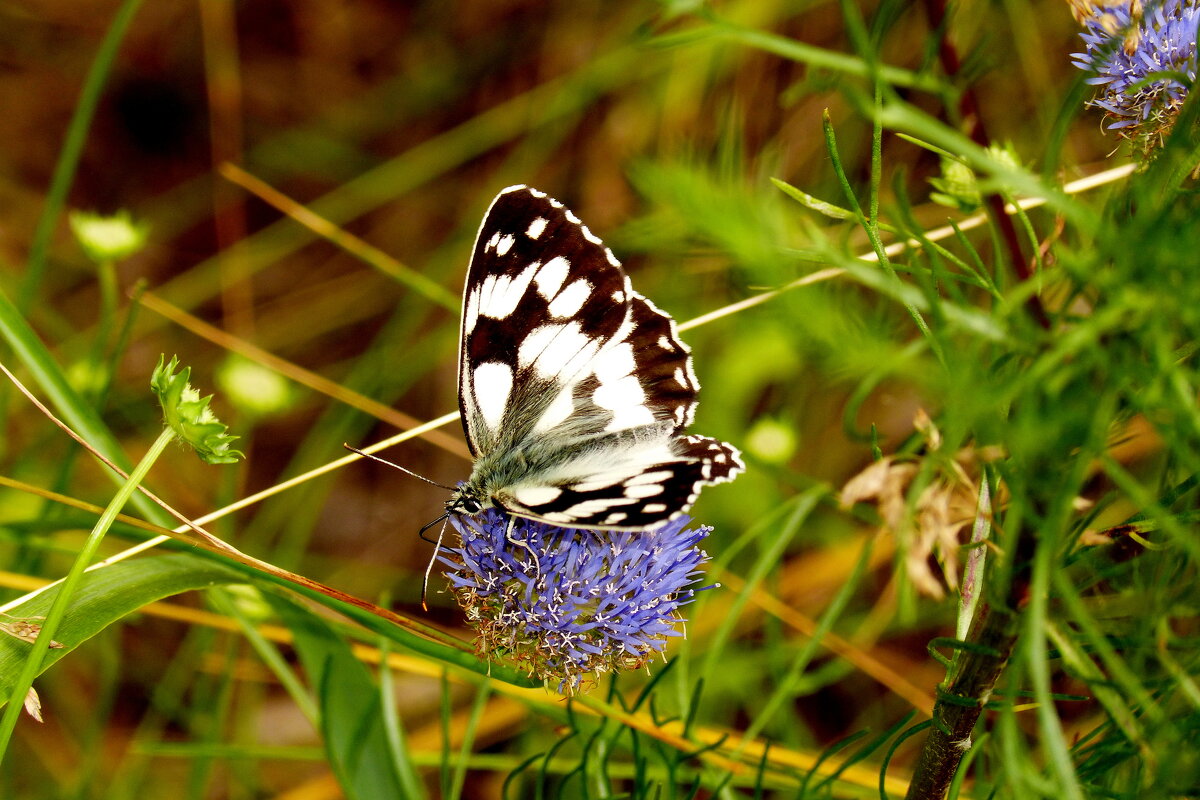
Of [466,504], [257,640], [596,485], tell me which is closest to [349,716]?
[257,640]

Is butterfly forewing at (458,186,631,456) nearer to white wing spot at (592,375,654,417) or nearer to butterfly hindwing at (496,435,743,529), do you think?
white wing spot at (592,375,654,417)

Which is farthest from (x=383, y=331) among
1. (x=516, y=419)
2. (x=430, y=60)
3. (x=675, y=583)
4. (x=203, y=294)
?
(x=675, y=583)

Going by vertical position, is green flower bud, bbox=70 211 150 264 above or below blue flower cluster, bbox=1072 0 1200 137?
above

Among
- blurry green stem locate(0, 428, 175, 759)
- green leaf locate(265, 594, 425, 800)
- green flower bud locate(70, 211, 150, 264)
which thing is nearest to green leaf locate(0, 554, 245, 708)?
blurry green stem locate(0, 428, 175, 759)

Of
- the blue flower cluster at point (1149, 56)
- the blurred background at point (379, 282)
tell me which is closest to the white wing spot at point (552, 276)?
the blurred background at point (379, 282)

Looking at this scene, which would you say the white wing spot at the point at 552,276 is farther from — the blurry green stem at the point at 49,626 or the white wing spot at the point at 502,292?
the blurry green stem at the point at 49,626

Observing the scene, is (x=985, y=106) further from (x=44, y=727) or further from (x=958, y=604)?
(x=44, y=727)

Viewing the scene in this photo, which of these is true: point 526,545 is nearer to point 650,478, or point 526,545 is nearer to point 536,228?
point 650,478
